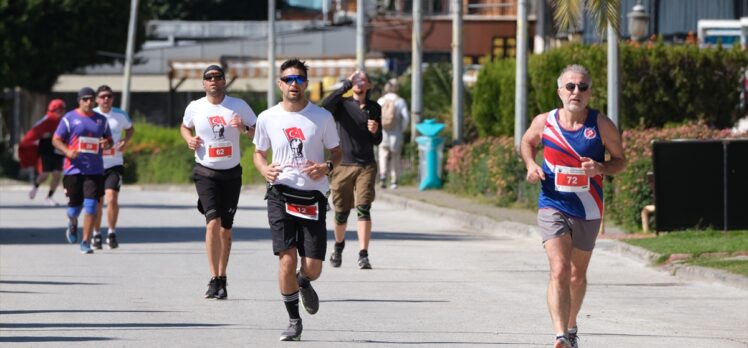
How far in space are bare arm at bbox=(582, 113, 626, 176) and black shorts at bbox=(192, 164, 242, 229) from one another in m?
4.38

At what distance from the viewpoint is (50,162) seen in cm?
3108

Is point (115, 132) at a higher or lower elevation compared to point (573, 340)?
higher

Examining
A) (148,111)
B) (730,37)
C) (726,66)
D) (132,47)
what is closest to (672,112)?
(726,66)

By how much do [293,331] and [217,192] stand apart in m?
3.07

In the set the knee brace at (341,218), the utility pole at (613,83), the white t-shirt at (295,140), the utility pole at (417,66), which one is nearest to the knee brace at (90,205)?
the knee brace at (341,218)

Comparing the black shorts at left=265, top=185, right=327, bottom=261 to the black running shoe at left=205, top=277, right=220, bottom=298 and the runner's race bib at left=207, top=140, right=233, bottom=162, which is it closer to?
the black running shoe at left=205, top=277, right=220, bottom=298

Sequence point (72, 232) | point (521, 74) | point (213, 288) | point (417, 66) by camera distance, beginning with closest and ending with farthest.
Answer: point (213, 288) → point (72, 232) → point (521, 74) → point (417, 66)

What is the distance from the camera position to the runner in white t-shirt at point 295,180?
1177cm

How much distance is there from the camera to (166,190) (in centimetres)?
3972

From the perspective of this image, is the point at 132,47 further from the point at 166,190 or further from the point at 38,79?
the point at 166,190

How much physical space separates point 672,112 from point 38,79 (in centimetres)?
2930

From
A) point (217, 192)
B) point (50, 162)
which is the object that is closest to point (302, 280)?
point (217, 192)

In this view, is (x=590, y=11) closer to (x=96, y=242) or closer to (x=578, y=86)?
(x=96, y=242)

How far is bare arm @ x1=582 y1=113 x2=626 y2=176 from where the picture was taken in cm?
1073
